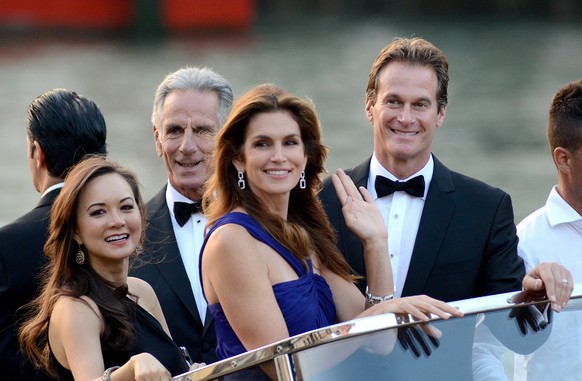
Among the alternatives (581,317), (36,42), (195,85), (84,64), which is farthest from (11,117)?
(581,317)

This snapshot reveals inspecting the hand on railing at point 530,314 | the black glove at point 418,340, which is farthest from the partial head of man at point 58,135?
the hand on railing at point 530,314

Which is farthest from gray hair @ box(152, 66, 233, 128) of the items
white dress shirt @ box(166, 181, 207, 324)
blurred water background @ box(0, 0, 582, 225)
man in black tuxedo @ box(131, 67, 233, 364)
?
blurred water background @ box(0, 0, 582, 225)

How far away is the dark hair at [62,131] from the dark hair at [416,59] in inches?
39.6

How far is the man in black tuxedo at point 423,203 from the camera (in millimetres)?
3660

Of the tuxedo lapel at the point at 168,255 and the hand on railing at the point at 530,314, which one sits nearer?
the hand on railing at the point at 530,314

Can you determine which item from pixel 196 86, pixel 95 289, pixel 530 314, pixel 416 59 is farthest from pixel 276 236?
pixel 196 86

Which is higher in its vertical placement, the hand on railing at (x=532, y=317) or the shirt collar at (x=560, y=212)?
the shirt collar at (x=560, y=212)

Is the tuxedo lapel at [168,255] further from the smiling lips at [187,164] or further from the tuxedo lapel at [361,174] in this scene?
the tuxedo lapel at [361,174]

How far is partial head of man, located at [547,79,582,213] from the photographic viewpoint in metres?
3.75

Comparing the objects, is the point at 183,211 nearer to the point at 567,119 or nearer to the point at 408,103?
the point at 408,103

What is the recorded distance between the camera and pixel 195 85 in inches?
162

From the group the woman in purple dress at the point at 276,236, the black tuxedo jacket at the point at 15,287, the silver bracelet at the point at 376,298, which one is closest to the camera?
the woman in purple dress at the point at 276,236

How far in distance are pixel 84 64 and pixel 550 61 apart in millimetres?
12232

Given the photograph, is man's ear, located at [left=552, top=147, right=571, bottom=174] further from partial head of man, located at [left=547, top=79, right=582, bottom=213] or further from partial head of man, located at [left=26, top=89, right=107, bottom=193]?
partial head of man, located at [left=26, top=89, right=107, bottom=193]
